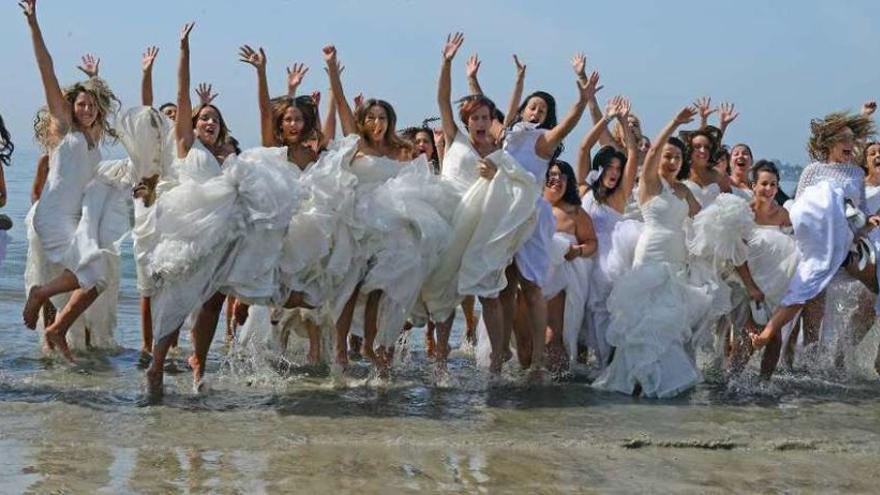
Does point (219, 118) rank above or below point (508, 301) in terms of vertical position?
above

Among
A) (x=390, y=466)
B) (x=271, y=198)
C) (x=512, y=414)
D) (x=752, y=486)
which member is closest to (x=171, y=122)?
(x=271, y=198)

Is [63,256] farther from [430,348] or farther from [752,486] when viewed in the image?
[752,486]

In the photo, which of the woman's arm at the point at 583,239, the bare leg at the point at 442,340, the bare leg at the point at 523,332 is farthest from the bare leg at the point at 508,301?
the woman's arm at the point at 583,239

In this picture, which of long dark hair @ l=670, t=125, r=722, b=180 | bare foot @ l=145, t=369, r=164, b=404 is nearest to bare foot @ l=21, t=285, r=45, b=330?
bare foot @ l=145, t=369, r=164, b=404

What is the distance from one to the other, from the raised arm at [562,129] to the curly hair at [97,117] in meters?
3.40

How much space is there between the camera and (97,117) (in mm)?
10195

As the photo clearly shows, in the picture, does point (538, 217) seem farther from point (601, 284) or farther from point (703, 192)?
point (703, 192)

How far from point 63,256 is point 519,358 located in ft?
12.3

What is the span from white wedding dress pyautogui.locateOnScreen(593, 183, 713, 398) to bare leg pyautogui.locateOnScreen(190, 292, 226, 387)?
3.03m

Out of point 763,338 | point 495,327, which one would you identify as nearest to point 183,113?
point 495,327

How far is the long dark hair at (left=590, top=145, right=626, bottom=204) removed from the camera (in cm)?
1096

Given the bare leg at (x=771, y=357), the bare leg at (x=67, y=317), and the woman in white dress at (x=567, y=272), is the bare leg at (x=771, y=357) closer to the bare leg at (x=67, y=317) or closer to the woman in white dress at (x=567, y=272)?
the woman in white dress at (x=567, y=272)

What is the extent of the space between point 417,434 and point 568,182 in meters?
3.44

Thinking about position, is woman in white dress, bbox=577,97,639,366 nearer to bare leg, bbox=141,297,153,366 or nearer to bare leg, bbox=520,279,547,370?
bare leg, bbox=520,279,547,370
